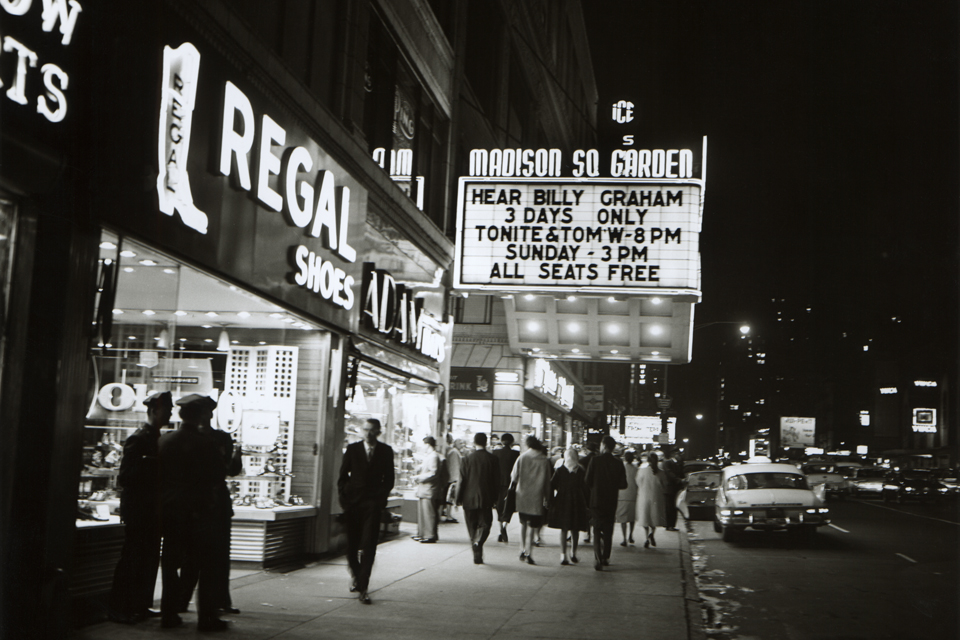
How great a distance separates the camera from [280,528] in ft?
38.5

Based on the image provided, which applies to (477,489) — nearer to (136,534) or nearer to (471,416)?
(136,534)

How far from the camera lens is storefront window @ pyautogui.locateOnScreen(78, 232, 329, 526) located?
360 inches

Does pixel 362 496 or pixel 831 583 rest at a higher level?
pixel 362 496

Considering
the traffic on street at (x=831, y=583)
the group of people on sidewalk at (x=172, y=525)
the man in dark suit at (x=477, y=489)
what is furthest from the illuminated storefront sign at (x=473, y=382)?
the group of people on sidewalk at (x=172, y=525)

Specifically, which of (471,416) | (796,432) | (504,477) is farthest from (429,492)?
(796,432)

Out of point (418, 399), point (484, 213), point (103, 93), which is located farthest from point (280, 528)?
point (484, 213)

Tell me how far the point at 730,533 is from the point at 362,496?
11.2m

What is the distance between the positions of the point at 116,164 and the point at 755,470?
15.6 meters

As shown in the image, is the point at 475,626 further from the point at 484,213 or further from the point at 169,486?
the point at 484,213

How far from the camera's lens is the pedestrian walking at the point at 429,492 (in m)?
15.7

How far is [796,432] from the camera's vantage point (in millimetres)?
95375

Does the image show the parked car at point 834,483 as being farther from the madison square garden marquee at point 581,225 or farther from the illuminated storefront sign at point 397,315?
the illuminated storefront sign at point 397,315

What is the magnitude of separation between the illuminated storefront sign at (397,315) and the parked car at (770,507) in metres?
6.71

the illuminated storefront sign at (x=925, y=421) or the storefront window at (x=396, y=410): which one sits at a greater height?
the illuminated storefront sign at (x=925, y=421)
